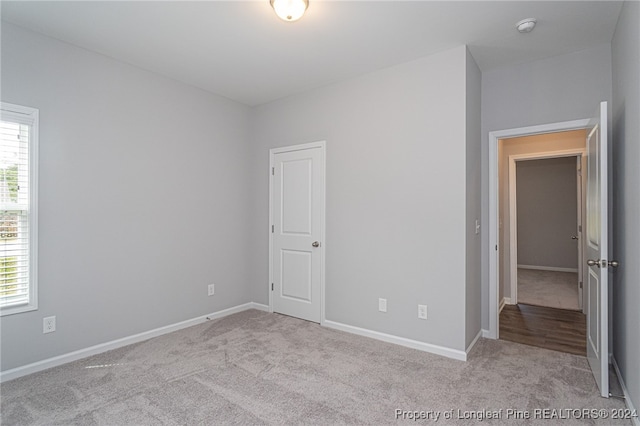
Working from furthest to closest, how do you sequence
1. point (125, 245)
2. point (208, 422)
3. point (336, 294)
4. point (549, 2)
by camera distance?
point (336, 294), point (125, 245), point (549, 2), point (208, 422)

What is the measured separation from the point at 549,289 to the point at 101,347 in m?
6.52

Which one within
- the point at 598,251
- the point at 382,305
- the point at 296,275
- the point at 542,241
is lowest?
the point at 382,305

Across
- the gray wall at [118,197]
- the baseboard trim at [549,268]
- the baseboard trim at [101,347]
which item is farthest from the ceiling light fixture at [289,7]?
the baseboard trim at [549,268]

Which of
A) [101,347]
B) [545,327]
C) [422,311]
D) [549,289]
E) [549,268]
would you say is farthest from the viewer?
[549,268]

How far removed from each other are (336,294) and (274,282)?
3.24ft

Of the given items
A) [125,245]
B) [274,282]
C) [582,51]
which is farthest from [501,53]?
[125,245]

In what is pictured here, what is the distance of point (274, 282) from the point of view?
434cm

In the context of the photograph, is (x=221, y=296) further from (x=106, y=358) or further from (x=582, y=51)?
(x=582, y=51)

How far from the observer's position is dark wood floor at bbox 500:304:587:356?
129 inches

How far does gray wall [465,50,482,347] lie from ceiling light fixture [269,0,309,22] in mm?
1629

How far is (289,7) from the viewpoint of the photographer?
86.6 inches

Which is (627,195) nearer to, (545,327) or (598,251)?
(598,251)

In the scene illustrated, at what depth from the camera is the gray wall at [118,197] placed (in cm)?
271

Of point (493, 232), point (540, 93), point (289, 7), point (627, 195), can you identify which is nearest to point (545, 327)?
point (493, 232)
